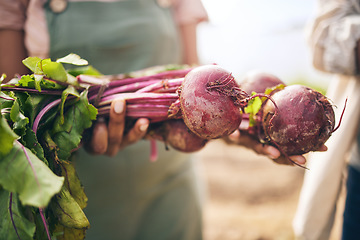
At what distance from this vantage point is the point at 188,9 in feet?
6.73

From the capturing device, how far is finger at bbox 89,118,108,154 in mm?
1297

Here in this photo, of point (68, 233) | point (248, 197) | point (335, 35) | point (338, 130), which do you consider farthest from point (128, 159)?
point (248, 197)

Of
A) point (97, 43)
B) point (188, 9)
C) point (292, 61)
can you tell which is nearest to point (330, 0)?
point (188, 9)

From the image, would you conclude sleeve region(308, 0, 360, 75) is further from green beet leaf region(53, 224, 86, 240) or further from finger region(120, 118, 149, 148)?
green beet leaf region(53, 224, 86, 240)

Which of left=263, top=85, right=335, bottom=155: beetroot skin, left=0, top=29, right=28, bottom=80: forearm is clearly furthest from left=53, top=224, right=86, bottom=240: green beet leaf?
left=0, top=29, right=28, bottom=80: forearm

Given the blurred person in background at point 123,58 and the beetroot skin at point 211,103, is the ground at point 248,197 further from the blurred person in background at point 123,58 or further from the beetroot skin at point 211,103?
the beetroot skin at point 211,103

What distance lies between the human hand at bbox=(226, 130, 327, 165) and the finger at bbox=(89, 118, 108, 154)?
614 millimetres

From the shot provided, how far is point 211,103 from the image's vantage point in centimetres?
108

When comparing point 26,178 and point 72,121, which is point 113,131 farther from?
point 26,178

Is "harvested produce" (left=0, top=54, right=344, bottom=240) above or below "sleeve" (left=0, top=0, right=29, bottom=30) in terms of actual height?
below

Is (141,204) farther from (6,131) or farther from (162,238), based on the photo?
(6,131)

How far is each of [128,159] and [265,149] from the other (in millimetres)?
972

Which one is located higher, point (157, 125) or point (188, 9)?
point (188, 9)

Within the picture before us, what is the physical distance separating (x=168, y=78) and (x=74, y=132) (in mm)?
559
